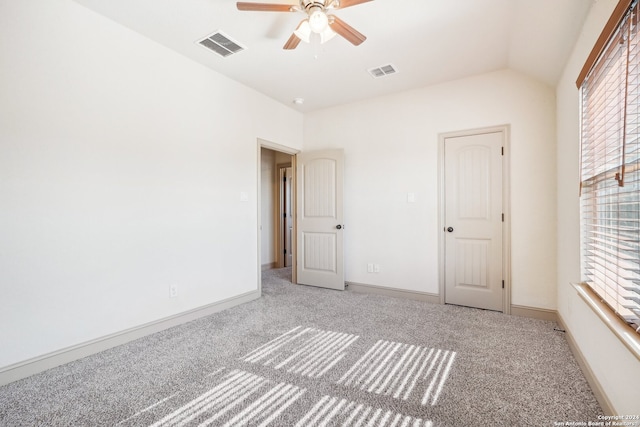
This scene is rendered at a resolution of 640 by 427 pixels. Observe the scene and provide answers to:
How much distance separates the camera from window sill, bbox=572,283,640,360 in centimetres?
124

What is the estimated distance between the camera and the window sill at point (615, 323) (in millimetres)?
1242

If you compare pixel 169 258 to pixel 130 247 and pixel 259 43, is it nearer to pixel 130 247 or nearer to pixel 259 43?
pixel 130 247

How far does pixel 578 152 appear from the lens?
7.26 feet

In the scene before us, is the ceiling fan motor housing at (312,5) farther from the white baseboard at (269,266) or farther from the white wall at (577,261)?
the white baseboard at (269,266)

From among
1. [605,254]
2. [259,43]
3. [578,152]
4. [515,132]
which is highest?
[259,43]

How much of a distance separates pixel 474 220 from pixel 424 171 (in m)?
0.84

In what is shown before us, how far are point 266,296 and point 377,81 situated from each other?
10.3 feet

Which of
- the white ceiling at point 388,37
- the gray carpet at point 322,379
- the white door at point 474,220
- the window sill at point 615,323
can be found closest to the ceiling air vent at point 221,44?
the white ceiling at point 388,37

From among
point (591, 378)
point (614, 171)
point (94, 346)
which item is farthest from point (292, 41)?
point (591, 378)

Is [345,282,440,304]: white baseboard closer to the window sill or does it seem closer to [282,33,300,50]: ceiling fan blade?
the window sill

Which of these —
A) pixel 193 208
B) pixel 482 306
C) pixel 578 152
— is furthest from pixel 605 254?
pixel 193 208

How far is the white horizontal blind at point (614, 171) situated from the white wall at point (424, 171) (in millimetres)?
1029

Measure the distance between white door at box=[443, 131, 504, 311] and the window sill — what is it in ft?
4.50

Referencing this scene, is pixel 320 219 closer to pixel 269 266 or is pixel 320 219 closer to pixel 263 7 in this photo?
pixel 269 266
